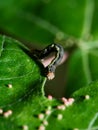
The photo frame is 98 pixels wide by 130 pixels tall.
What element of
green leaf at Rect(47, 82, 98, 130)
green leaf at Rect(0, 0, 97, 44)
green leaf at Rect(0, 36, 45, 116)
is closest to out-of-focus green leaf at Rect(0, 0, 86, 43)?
green leaf at Rect(0, 0, 97, 44)

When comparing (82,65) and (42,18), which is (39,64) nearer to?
(82,65)

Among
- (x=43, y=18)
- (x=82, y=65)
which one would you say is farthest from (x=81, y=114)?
(x=43, y=18)

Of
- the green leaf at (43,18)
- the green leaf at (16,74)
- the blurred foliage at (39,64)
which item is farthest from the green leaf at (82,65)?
the green leaf at (16,74)

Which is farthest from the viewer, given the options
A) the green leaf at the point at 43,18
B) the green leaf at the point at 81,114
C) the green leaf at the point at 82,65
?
the green leaf at the point at 43,18

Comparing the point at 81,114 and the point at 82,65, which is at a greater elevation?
the point at 82,65

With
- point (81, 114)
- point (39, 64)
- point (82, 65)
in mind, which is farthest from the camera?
point (82, 65)

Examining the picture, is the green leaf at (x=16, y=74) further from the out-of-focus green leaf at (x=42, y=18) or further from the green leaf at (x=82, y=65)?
the out-of-focus green leaf at (x=42, y=18)

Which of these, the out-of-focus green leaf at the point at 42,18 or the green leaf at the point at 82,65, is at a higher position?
the out-of-focus green leaf at the point at 42,18

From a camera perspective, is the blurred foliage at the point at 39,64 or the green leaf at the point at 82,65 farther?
the green leaf at the point at 82,65

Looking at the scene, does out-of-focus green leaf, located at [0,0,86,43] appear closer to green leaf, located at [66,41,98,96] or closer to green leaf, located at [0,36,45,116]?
green leaf, located at [66,41,98,96]

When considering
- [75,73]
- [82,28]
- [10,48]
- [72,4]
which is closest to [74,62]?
[75,73]

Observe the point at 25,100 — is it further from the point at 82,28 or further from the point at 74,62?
the point at 82,28
